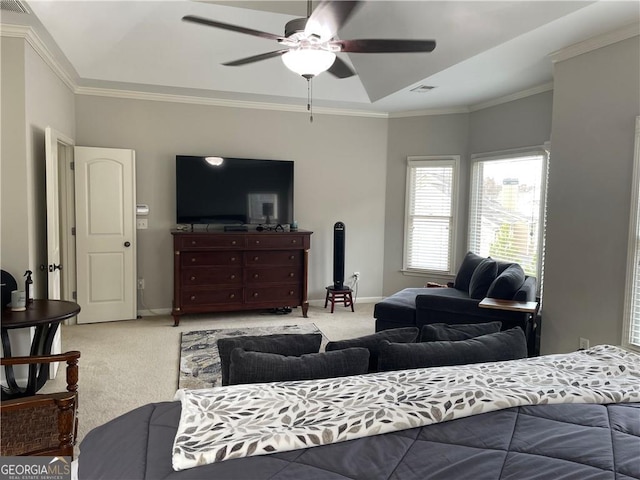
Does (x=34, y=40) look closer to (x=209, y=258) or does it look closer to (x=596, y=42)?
(x=209, y=258)

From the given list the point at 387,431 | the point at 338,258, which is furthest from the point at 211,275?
the point at 387,431

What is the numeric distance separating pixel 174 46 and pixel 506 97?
3594 mm

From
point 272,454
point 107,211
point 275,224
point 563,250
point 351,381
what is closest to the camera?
point 272,454

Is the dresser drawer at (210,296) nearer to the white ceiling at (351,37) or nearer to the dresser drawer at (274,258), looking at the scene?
the dresser drawer at (274,258)

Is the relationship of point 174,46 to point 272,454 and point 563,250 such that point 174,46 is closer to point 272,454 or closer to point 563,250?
point 563,250

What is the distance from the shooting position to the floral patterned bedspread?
124cm

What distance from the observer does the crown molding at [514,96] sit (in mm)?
4624

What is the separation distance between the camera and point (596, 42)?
132 inches

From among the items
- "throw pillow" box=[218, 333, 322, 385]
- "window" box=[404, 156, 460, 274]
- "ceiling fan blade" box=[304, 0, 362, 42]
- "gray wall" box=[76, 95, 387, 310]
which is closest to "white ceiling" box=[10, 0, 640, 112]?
"gray wall" box=[76, 95, 387, 310]

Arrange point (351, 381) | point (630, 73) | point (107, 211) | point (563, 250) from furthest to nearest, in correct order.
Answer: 1. point (107, 211)
2. point (563, 250)
3. point (630, 73)
4. point (351, 381)

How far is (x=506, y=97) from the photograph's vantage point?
5.16 meters

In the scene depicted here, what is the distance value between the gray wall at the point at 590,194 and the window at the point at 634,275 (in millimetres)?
46

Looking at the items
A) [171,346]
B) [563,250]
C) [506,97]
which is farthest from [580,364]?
[506,97]

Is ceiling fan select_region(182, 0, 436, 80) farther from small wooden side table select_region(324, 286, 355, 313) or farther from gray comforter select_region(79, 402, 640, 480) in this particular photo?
small wooden side table select_region(324, 286, 355, 313)
